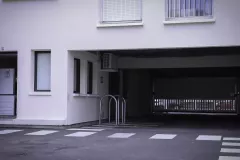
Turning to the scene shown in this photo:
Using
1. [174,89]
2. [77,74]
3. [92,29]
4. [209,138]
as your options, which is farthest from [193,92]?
[209,138]

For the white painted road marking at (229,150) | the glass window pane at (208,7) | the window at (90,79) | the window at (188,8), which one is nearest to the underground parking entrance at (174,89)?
the window at (90,79)

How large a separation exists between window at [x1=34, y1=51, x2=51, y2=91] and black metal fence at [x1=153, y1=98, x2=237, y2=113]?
1470 cm

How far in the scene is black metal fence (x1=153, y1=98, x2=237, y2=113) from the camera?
28.5 m

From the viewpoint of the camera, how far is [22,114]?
1430cm

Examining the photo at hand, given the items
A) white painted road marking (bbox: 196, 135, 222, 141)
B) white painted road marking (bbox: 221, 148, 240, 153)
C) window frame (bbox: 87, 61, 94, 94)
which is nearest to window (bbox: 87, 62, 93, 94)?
window frame (bbox: 87, 61, 94, 94)

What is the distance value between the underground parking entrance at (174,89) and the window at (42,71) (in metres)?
4.72

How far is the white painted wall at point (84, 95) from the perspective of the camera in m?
14.3

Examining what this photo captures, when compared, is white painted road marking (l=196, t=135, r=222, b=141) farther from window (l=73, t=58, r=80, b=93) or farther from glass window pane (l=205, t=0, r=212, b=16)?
window (l=73, t=58, r=80, b=93)

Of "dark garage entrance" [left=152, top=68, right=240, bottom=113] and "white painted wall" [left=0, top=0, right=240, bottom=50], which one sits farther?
"dark garage entrance" [left=152, top=68, right=240, bottom=113]

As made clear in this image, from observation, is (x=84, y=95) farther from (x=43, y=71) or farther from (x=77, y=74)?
(x=43, y=71)

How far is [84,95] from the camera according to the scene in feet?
49.6

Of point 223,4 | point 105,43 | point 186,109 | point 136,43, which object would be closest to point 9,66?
point 105,43

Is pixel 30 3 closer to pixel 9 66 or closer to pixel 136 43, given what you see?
pixel 9 66

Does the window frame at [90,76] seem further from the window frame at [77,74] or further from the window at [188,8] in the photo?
the window at [188,8]
